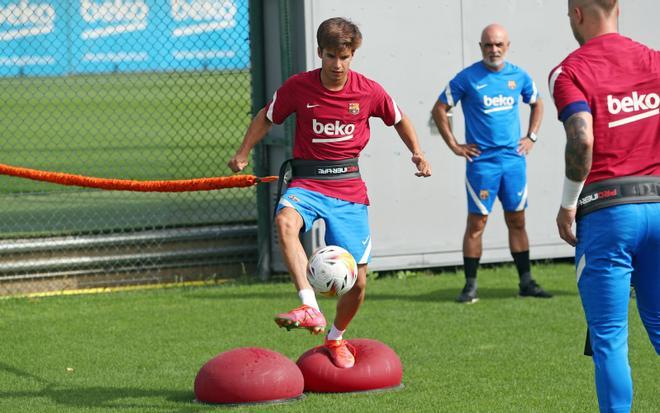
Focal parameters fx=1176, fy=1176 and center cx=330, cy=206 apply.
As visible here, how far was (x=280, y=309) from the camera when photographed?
10250 mm

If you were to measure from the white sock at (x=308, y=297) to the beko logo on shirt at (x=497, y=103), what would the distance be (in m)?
4.10

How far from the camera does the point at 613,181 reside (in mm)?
5094

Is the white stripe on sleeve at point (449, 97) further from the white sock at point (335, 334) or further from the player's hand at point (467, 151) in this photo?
the white sock at point (335, 334)

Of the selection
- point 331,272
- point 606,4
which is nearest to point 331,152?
point 331,272

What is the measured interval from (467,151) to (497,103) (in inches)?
19.9

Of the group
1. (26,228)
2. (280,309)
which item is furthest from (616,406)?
(26,228)

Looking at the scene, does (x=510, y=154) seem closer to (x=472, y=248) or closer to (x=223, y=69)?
(x=472, y=248)

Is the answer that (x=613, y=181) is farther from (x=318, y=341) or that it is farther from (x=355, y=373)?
(x=318, y=341)

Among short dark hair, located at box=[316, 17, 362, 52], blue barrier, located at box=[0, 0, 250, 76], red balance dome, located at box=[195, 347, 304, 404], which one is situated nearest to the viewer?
red balance dome, located at box=[195, 347, 304, 404]

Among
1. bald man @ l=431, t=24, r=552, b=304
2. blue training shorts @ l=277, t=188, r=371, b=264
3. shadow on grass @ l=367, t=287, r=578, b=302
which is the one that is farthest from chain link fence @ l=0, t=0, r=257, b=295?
blue training shorts @ l=277, t=188, r=371, b=264

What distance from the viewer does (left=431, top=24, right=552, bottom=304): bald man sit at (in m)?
10.4

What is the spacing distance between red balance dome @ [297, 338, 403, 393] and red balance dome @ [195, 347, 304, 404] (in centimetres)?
21

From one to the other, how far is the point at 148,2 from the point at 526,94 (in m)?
9.25

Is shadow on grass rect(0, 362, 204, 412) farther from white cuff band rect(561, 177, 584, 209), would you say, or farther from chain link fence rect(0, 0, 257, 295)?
chain link fence rect(0, 0, 257, 295)
